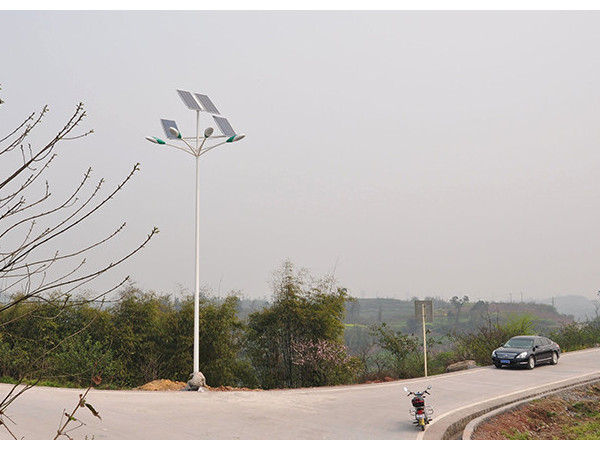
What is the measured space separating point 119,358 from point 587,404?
1515 centimetres

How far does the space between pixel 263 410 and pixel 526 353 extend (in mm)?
11223

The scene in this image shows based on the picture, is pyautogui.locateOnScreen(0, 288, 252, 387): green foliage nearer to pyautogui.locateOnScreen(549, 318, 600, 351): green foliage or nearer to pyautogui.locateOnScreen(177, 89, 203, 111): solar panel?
pyautogui.locateOnScreen(177, 89, 203, 111): solar panel

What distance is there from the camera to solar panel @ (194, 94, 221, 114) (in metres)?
16.9

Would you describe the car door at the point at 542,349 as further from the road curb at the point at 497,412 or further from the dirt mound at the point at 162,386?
the dirt mound at the point at 162,386

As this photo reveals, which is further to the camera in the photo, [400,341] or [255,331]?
[400,341]


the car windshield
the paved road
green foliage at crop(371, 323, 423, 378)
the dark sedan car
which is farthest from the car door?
green foliage at crop(371, 323, 423, 378)

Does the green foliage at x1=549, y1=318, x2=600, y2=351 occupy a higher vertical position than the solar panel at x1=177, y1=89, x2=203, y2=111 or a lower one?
lower

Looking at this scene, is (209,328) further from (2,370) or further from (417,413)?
(417,413)

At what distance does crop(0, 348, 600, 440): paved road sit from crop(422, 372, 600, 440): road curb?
0.10m

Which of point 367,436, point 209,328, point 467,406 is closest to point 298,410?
point 367,436

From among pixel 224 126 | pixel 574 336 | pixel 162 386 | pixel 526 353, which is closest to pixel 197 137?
pixel 224 126

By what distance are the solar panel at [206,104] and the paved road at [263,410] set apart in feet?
27.0

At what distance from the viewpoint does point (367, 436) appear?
31.9 ft

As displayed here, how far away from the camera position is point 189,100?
1684 centimetres
